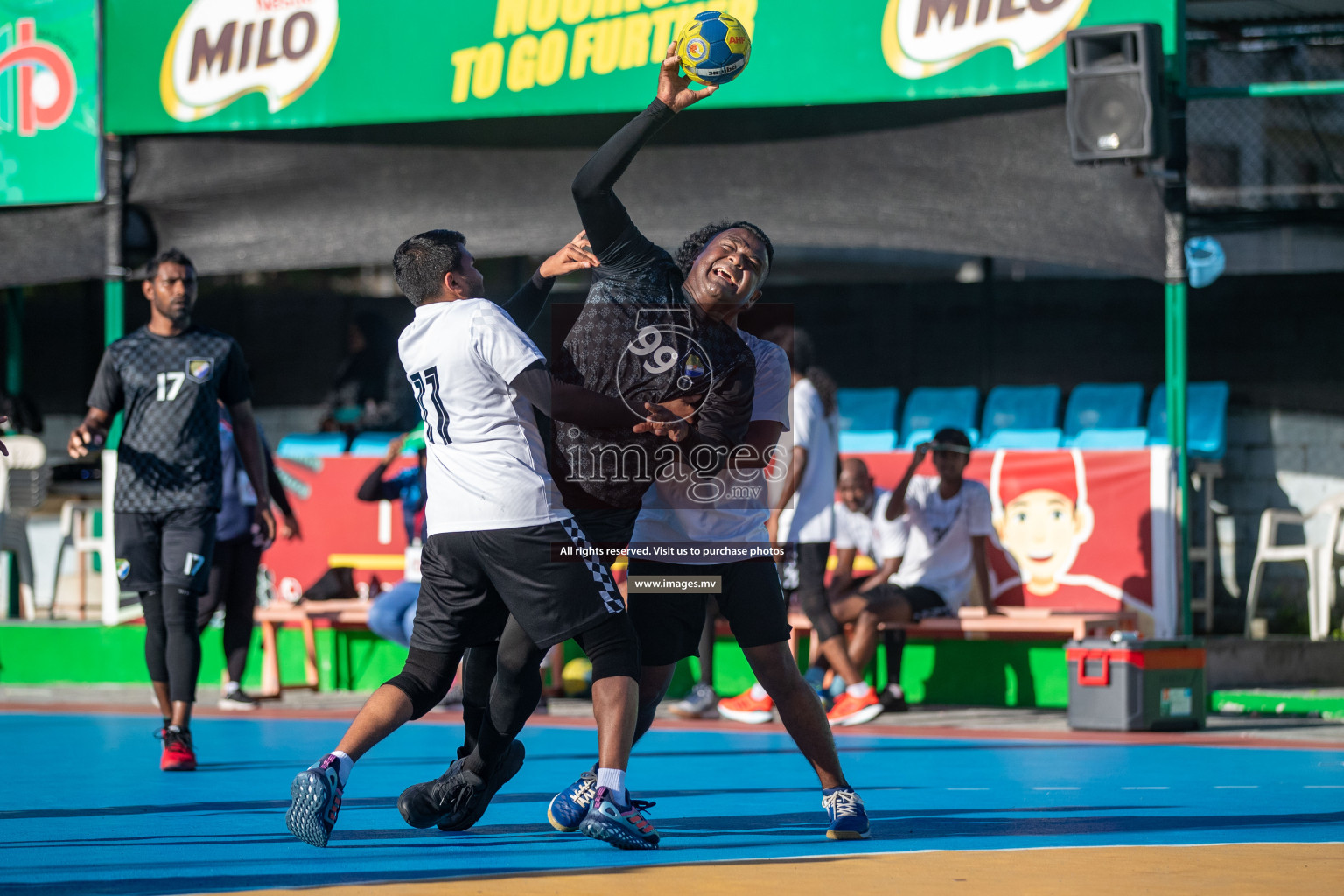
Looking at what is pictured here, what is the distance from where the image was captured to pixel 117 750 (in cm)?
825

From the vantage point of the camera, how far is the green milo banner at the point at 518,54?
10.7 meters

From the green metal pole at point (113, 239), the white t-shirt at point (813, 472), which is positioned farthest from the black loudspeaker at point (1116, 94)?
the green metal pole at point (113, 239)

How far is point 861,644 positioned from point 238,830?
5076mm

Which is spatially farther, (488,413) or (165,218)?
(165,218)

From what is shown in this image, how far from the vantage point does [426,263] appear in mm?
5547

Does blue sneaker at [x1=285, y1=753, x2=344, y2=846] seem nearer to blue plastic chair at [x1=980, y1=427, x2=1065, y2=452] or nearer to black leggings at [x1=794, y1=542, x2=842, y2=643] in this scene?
black leggings at [x1=794, y1=542, x2=842, y2=643]

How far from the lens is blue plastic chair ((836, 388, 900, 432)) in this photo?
14648 mm

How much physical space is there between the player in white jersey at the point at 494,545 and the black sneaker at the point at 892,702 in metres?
5.01

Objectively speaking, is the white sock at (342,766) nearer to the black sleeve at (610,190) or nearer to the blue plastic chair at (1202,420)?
the black sleeve at (610,190)

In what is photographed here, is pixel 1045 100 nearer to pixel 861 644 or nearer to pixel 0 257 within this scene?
pixel 861 644

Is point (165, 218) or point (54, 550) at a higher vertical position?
point (165, 218)

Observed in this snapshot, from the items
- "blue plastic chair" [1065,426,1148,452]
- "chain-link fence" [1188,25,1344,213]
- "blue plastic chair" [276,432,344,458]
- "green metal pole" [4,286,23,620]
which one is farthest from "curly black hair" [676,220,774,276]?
"green metal pole" [4,286,23,620]

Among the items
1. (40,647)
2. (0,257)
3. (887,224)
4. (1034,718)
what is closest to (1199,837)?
(1034,718)

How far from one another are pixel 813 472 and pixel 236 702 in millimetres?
Result: 3718
